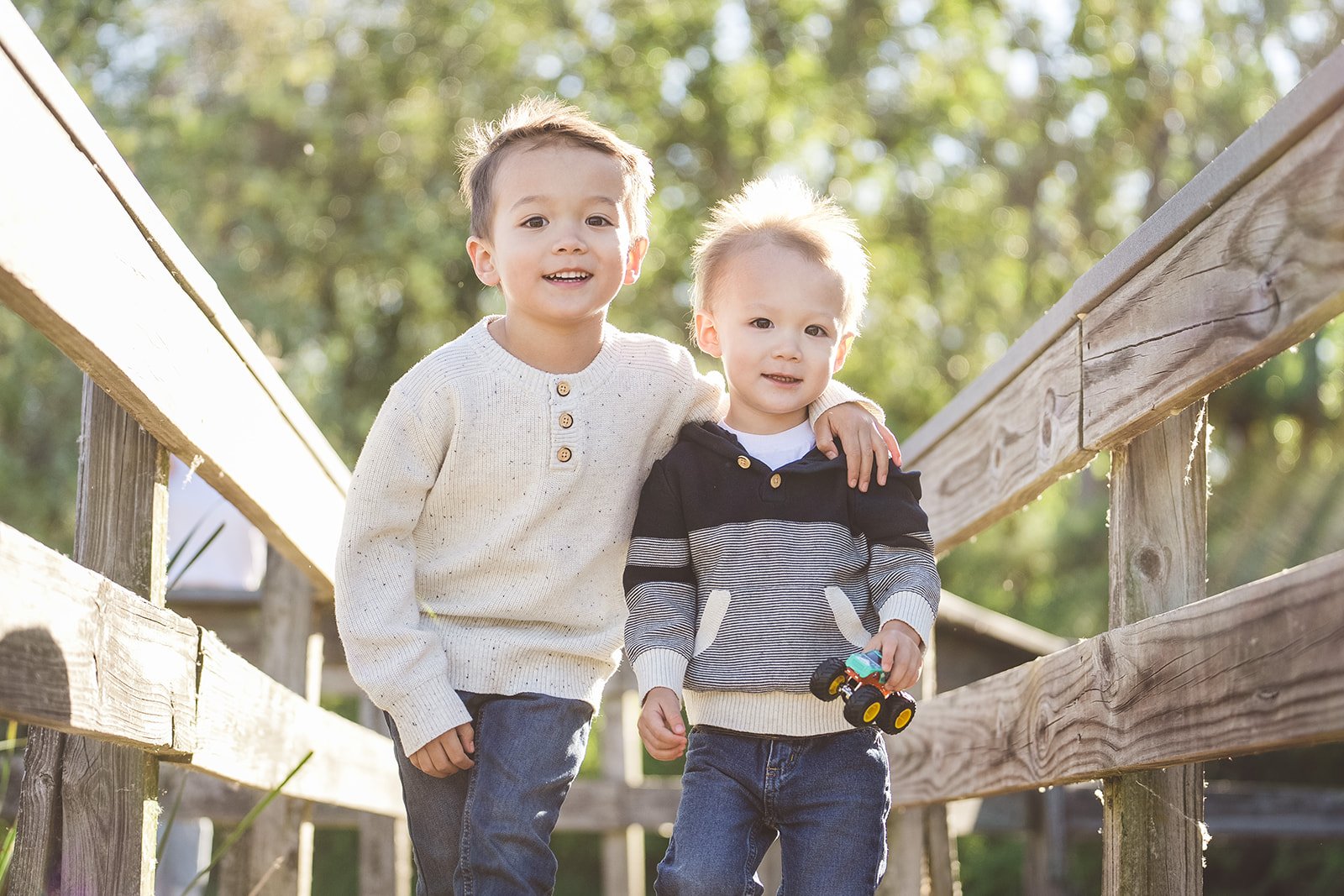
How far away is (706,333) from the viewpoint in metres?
2.66

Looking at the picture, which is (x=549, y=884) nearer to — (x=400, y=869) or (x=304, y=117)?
(x=400, y=869)

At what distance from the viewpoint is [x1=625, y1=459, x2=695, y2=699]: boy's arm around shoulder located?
2367mm

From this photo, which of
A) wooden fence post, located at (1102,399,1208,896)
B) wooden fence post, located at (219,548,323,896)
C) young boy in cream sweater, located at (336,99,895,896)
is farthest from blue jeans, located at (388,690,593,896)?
wooden fence post, located at (219,548,323,896)

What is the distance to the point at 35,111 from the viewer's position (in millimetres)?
1608

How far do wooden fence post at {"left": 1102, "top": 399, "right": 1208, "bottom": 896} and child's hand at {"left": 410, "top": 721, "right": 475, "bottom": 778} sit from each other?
3.27 feet

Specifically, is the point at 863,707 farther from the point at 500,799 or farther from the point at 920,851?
the point at 920,851

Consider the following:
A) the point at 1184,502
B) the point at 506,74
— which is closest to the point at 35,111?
the point at 1184,502

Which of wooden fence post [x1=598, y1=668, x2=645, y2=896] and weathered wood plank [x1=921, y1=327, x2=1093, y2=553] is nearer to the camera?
weathered wood plank [x1=921, y1=327, x2=1093, y2=553]

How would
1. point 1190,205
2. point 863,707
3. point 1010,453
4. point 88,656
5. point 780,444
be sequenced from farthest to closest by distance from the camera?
point 1010,453 < point 780,444 < point 863,707 < point 1190,205 < point 88,656

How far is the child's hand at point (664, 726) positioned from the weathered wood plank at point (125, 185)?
909 mm

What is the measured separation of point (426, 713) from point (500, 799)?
0.18m

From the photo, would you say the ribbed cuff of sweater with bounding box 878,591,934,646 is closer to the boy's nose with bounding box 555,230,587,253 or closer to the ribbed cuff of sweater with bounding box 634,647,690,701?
the ribbed cuff of sweater with bounding box 634,647,690,701

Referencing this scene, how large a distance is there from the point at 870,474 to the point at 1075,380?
0.37m

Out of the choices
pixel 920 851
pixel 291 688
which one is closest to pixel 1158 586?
pixel 920 851
